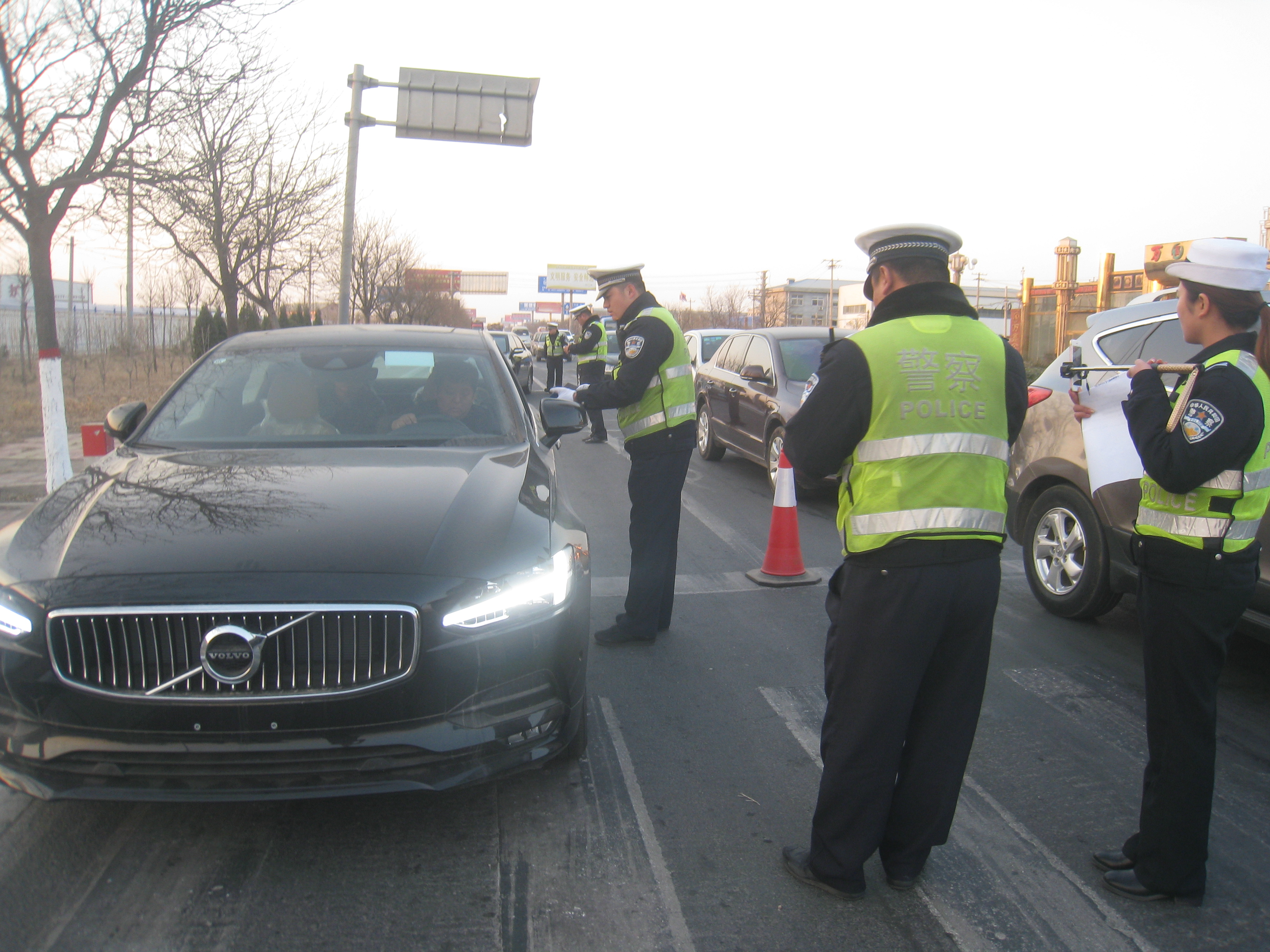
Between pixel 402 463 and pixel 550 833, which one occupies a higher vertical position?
pixel 402 463

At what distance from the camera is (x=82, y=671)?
258 centimetres

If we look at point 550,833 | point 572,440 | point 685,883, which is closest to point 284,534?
point 550,833

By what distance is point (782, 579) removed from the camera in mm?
6145

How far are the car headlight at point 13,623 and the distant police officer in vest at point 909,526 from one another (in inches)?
86.0

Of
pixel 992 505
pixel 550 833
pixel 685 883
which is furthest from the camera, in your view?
pixel 550 833

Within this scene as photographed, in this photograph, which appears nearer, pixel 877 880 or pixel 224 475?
pixel 877 880

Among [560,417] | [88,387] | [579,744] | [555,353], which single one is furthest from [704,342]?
[88,387]

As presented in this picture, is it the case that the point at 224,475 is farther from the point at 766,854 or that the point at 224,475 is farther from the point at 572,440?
the point at 572,440

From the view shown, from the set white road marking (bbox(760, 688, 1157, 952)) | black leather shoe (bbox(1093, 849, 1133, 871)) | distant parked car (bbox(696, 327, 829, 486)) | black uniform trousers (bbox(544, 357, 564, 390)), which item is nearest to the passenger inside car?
white road marking (bbox(760, 688, 1157, 952))

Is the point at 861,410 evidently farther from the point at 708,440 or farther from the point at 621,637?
the point at 708,440

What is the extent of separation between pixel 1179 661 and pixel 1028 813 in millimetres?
930

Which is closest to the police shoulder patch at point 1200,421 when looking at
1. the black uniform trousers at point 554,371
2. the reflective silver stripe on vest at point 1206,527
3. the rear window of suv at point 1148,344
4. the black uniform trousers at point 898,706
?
the reflective silver stripe on vest at point 1206,527

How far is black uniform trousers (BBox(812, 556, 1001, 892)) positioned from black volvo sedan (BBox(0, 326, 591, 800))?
87cm

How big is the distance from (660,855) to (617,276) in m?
3.10
